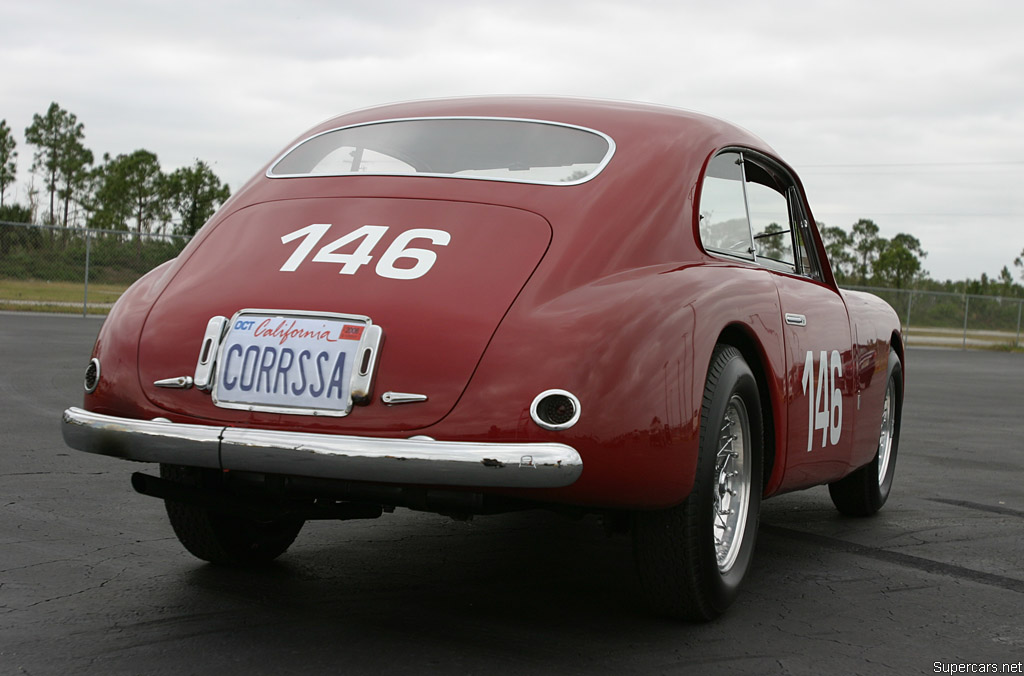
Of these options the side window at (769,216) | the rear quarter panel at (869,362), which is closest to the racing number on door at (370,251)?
the side window at (769,216)

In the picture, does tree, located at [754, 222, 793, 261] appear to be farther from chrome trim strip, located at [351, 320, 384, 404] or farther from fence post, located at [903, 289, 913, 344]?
fence post, located at [903, 289, 913, 344]

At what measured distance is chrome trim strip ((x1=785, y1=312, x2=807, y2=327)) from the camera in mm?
4223

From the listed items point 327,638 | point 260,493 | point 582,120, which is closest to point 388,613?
point 327,638

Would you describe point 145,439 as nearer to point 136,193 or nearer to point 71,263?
point 71,263

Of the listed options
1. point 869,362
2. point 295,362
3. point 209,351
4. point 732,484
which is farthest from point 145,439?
point 869,362

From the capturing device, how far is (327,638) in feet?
10.8

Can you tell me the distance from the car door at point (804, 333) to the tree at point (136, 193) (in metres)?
56.5

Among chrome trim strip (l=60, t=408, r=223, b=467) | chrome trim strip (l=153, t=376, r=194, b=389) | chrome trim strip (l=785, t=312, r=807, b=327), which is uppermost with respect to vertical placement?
chrome trim strip (l=785, t=312, r=807, b=327)

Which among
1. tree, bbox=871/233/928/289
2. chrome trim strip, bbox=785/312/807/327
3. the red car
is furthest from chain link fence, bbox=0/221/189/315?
tree, bbox=871/233/928/289

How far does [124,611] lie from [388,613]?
82cm

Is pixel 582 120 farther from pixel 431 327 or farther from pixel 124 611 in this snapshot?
pixel 124 611

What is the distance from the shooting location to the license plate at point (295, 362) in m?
3.12

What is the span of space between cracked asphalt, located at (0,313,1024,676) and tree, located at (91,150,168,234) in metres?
55.9

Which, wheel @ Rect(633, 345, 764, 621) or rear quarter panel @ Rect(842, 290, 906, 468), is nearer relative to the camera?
wheel @ Rect(633, 345, 764, 621)
